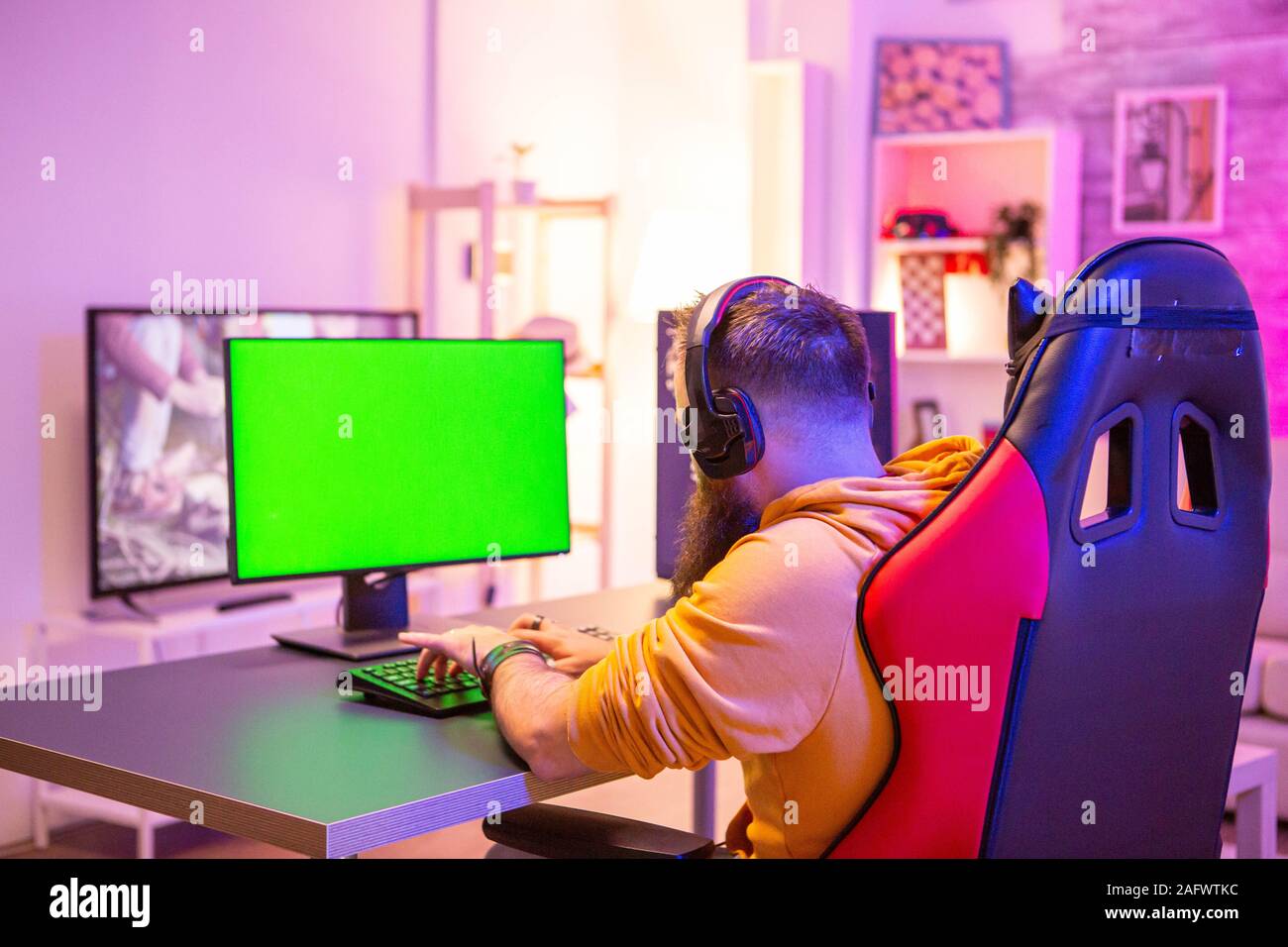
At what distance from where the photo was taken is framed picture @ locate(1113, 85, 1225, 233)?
4.99 meters

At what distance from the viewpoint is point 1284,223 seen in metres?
4.93

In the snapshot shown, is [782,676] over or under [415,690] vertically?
over

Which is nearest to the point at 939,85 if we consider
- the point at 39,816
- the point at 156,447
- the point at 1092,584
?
the point at 156,447

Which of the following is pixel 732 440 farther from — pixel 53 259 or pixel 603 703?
pixel 53 259

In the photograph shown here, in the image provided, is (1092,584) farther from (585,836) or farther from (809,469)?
(585,836)

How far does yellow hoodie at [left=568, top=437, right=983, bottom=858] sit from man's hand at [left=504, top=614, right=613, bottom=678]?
1.00 feet

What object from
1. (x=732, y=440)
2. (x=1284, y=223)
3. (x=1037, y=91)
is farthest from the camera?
(x=1037, y=91)

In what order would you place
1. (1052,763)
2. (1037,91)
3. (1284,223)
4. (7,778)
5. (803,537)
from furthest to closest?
(1037,91), (1284,223), (7,778), (803,537), (1052,763)

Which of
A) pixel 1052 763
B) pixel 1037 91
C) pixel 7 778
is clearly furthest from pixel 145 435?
pixel 1037 91

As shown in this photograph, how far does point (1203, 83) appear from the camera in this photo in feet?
16.6

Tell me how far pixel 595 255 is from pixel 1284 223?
238 cm

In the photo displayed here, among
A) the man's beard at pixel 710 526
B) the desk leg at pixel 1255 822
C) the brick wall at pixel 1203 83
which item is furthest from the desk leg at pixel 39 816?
the brick wall at pixel 1203 83

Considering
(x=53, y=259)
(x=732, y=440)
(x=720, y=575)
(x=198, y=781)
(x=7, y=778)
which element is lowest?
(x=7, y=778)

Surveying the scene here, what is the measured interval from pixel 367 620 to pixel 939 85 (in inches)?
150
